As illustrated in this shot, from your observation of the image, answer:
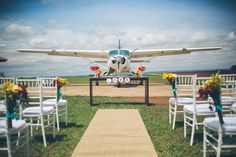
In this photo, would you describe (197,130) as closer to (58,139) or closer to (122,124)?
(122,124)

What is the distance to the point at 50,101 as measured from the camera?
247 inches

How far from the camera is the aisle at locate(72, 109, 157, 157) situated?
4336mm

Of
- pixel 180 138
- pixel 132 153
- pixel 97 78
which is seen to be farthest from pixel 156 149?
pixel 97 78

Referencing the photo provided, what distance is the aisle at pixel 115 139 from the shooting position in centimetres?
434

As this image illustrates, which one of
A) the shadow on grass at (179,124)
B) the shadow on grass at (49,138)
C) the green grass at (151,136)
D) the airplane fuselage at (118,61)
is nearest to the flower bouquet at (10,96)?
the green grass at (151,136)

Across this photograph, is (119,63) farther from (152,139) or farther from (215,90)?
(215,90)

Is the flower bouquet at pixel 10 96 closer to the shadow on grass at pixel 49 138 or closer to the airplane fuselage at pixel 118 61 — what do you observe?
the shadow on grass at pixel 49 138

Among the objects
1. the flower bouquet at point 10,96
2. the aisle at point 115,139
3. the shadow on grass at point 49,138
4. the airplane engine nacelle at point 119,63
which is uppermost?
the airplane engine nacelle at point 119,63

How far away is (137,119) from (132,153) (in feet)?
9.53

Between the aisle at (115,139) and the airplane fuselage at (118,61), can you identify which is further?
the airplane fuselage at (118,61)

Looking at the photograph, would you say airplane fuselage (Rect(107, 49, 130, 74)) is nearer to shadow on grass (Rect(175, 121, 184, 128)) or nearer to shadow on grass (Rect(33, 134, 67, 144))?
shadow on grass (Rect(175, 121, 184, 128))

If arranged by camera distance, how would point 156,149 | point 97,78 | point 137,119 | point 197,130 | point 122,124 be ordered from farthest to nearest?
point 97,78, point 137,119, point 122,124, point 197,130, point 156,149

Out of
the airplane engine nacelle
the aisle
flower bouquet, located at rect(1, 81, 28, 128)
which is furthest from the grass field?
the airplane engine nacelle

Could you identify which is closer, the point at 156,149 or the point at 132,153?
the point at 132,153
